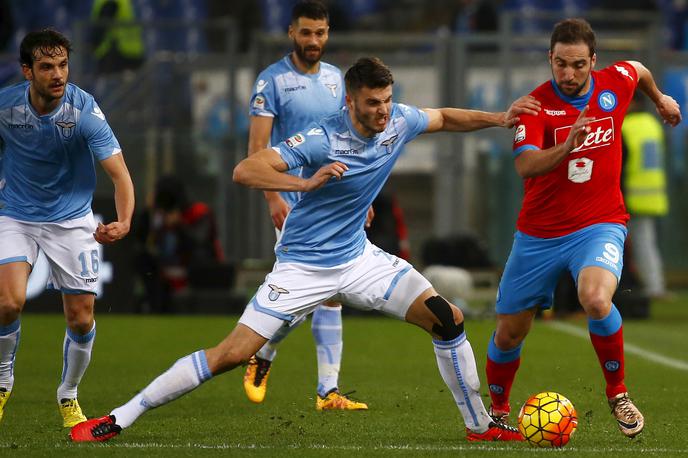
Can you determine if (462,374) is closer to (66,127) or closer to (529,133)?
(529,133)

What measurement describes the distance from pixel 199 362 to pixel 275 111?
258 centimetres

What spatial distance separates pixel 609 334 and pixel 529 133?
1137 millimetres

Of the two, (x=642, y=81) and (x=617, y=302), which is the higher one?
(x=642, y=81)

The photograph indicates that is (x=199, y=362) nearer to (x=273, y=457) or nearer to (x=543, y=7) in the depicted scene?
(x=273, y=457)

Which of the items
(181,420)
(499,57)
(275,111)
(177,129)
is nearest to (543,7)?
(499,57)

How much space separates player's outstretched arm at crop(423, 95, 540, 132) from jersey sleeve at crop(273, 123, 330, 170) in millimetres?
700

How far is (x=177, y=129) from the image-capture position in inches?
690

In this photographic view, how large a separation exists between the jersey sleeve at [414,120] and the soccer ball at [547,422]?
1.53m

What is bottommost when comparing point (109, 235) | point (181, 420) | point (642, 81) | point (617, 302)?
point (617, 302)

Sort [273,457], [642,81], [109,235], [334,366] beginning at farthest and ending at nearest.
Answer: [334,366], [642,81], [109,235], [273,457]

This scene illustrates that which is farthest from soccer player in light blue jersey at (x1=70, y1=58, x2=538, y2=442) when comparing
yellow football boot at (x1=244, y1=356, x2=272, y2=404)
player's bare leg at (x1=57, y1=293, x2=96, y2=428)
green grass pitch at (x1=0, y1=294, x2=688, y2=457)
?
yellow football boot at (x1=244, y1=356, x2=272, y2=404)

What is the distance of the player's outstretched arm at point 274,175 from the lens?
6.56 m

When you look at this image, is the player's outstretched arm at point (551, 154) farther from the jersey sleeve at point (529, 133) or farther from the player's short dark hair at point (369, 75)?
the player's short dark hair at point (369, 75)

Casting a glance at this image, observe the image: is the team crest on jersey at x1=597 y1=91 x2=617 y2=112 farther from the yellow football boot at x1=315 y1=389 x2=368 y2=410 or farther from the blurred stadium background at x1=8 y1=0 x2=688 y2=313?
the blurred stadium background at x1=8 y1=0 x2=688 y2=313
